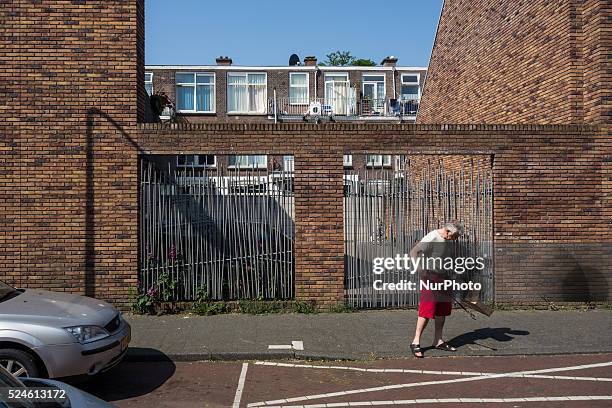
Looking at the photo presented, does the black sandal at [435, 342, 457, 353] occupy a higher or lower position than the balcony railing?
lower

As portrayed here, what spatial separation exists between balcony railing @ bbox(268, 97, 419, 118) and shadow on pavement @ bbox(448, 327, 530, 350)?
22509 millimetres

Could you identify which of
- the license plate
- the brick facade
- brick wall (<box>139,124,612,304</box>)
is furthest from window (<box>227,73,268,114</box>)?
the license plate

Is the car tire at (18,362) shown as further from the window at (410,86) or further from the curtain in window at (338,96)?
the window at (410,86)

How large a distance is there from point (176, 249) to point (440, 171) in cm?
470

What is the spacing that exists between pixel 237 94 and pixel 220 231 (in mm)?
23057

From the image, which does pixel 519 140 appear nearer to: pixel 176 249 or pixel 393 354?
pixel 393 354

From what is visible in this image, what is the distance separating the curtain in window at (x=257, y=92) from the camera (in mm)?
32594

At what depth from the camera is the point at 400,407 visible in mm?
6125

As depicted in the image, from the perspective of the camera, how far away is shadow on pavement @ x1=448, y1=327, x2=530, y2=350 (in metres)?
8.73

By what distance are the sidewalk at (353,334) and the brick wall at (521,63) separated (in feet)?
12.8

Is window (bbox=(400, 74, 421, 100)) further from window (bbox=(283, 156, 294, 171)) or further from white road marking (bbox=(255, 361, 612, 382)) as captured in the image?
white road marking (bbox=(255, 361, 612, 382))

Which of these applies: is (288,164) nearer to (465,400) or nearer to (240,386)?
(240,386)

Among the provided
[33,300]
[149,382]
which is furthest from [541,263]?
[33,300]

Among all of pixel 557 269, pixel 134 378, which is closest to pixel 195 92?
pixel 557 269
